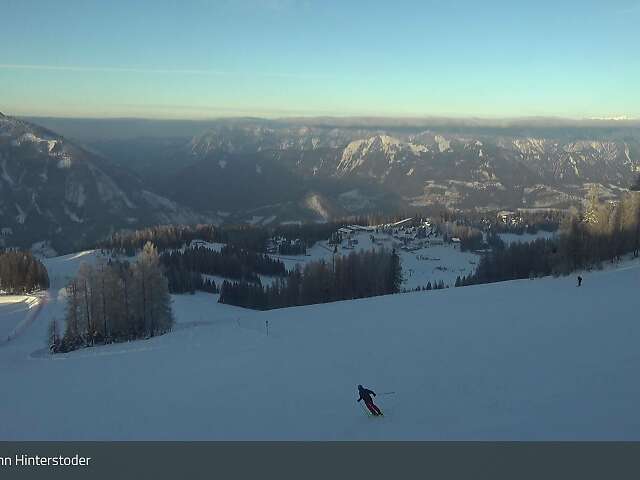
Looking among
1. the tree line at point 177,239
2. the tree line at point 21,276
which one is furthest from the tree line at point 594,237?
the tree line at point 177,239

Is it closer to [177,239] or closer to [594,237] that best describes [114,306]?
[594,237]

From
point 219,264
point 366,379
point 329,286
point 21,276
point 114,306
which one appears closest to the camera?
point 366,379

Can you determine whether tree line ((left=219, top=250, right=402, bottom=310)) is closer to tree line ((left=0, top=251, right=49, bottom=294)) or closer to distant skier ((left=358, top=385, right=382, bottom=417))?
tree line ((left=0, top=251, right=49, bottom=294))

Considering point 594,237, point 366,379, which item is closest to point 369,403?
point 366,379

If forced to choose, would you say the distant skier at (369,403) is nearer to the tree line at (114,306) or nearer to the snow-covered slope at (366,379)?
the snow-covered slope at (366,379)

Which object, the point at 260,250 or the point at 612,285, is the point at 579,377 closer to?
the point at 612,285
